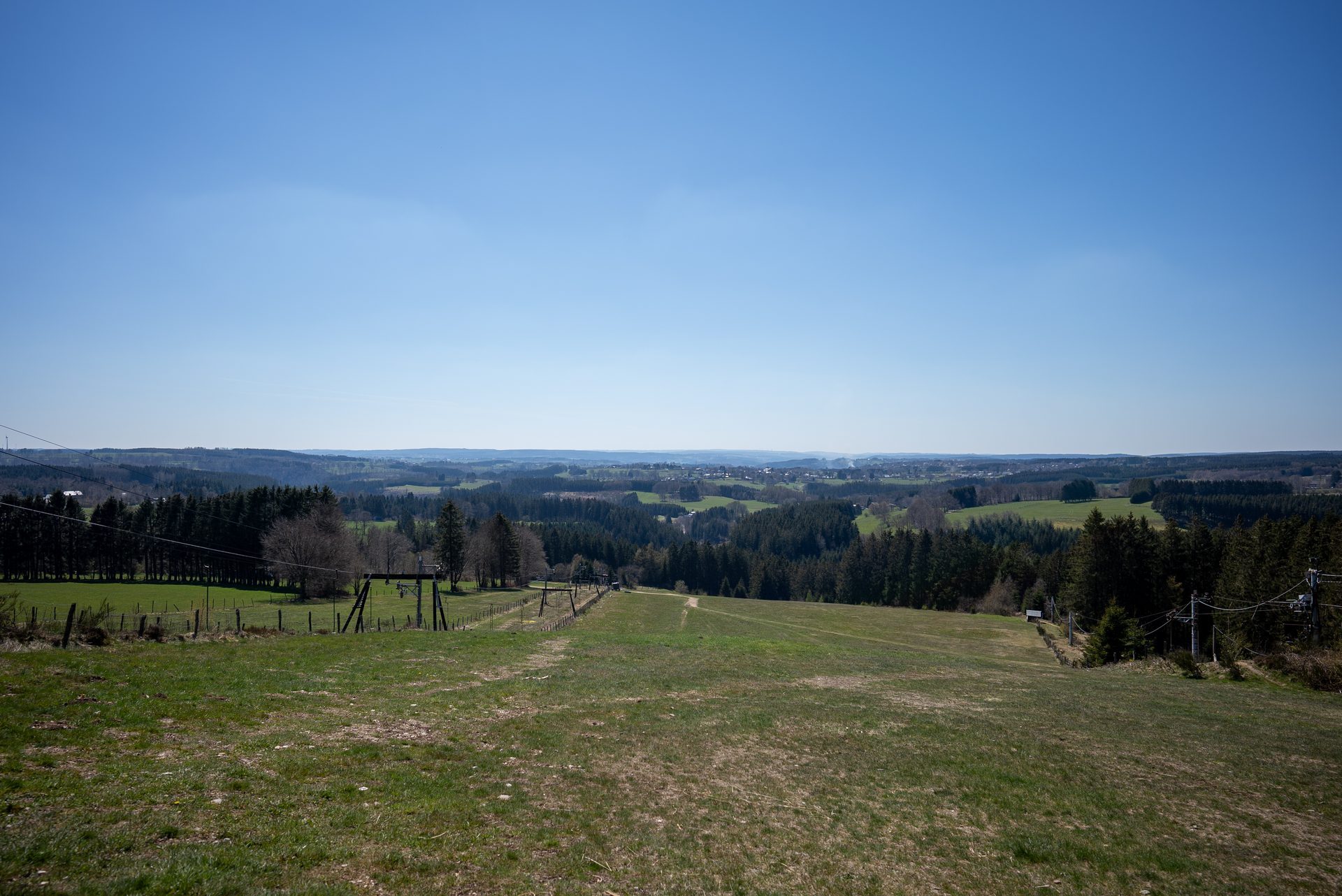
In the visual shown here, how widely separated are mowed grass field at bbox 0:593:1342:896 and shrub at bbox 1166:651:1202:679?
8859 millimetres

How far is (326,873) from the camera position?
28.8 ft

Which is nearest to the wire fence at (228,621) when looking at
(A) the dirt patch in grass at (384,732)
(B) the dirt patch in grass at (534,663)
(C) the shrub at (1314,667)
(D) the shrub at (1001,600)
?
(B) the dirt patch in grass at (534,663)

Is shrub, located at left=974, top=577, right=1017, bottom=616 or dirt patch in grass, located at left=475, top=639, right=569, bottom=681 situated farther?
shrub, located at left=974, top=577, right=1017, bottom=616

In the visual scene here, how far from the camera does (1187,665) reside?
3372cm

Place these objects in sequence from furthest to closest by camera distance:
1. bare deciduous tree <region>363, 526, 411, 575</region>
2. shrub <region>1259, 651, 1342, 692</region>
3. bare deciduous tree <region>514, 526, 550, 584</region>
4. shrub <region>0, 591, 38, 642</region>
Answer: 1. bare deciduous tree <region>363, 526, 411, 575</region>
2. bare deciduous tree <region>514, 526, 550, 584</region>
3. shrub <region>1259, 651, 1342, 692</region>
4. shrub <region>0, 591, 38, 642</region>

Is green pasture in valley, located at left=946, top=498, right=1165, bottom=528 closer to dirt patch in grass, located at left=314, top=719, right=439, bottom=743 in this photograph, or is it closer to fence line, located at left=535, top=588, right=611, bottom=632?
fence line, located at left=535, top=588, right=611, bottom=632

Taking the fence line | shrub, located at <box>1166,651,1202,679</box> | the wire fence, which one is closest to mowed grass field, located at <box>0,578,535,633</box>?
the wire fence

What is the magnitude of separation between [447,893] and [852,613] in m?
76.3

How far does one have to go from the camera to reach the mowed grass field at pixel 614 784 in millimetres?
9445

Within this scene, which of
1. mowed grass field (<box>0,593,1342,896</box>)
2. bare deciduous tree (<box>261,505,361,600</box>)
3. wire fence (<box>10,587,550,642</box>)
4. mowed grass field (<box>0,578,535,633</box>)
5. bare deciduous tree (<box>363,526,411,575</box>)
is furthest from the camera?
bare deciduous tree (<box>363,526,411,575</box>)

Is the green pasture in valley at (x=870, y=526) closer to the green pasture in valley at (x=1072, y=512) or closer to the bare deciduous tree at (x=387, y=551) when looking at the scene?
the green pasture in valley at (x=1072, y=512)

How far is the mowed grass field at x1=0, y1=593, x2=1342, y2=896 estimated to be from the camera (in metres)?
9.45

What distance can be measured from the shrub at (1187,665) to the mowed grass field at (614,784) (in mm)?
8859

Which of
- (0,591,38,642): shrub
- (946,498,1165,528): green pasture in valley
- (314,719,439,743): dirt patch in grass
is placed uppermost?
(0,591,38,642): shrub
